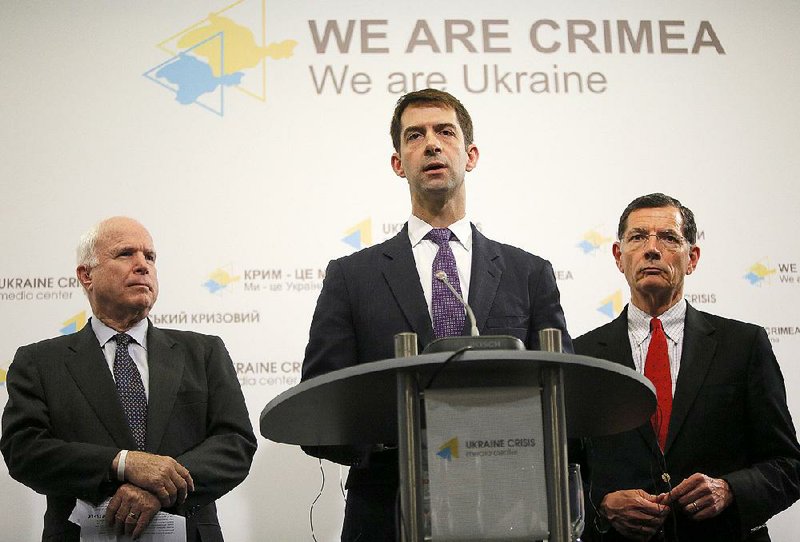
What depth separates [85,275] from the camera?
12.1 ft

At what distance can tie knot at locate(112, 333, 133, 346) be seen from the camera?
3449 millimetres

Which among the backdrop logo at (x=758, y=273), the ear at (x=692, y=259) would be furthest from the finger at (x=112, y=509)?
the backdrop logo at (x=758, y=273)

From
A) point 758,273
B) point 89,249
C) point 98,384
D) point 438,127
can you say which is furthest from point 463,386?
point 758,273

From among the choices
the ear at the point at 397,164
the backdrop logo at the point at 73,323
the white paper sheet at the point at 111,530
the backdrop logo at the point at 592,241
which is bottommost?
the white paper sheet at the point at 111,530

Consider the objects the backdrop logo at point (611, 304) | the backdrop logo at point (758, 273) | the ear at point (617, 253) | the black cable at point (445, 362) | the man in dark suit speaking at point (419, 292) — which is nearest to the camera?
the black cable at point (445, 362)

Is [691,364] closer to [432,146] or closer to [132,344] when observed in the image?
[432,146]

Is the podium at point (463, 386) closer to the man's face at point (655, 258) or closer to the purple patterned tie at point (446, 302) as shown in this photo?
the purple patterned tie at point (446, 302)

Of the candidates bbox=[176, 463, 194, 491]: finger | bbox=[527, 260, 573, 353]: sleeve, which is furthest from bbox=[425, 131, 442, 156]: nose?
bbox=[176, 463, 194, 491]: finger

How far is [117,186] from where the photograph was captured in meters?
4.21

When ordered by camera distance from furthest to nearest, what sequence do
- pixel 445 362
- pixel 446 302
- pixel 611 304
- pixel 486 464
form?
pixel 611 304
pixel 446 302
pixel 486 464
pixel 445 362

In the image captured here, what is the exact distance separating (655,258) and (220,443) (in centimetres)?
166

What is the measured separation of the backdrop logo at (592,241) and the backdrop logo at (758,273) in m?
0.60

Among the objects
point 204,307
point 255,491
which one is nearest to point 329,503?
point 255,491

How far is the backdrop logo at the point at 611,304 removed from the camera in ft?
13.6
